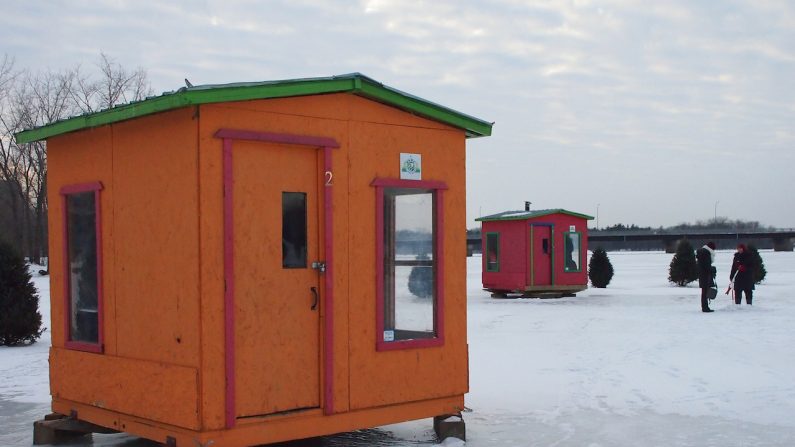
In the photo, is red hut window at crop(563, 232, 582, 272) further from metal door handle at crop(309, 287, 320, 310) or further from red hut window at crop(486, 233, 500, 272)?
metal door handle at crop(309, 287, 320, 310)

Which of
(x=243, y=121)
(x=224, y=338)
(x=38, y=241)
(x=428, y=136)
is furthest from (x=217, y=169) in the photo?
(x=38, y=241)

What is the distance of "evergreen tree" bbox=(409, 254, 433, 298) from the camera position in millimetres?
7352

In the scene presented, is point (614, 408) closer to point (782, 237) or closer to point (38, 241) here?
point (38, 241)

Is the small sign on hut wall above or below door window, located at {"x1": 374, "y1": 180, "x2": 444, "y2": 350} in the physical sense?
above

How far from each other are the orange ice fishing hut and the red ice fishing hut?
52.8 feet

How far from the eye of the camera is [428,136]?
7391 mm

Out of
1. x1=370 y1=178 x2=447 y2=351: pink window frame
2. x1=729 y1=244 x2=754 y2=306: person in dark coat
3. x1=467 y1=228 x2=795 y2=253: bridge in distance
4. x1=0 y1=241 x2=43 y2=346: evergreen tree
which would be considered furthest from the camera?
x1=467 y1=228 x2=795 y2=253: bridge in distance

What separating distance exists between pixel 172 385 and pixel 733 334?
10.7 meters

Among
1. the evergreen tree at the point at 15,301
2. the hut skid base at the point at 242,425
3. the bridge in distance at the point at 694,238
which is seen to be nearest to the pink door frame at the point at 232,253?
the hut skid base at the point at 242,425

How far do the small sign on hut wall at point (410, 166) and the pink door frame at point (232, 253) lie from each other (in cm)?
69

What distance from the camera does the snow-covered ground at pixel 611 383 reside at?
7434 millimetres

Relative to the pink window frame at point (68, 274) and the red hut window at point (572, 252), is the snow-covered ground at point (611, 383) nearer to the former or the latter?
the pink window frame at point (68, 274)

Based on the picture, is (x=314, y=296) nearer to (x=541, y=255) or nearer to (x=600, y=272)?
(x=541, y=255)

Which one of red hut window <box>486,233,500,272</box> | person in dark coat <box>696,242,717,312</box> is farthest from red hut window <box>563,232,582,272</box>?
person in dark coat <box>696,242,717,312</box>
